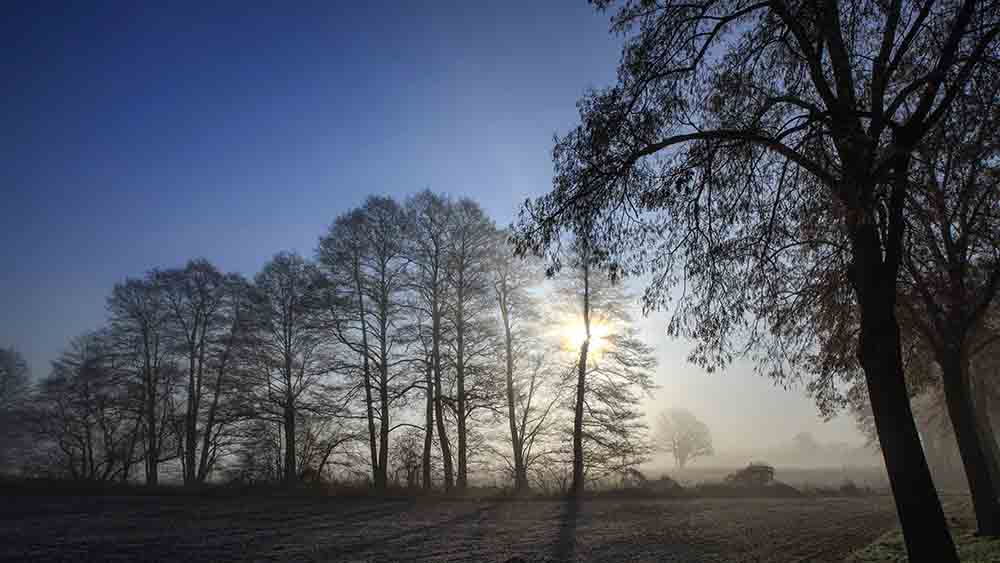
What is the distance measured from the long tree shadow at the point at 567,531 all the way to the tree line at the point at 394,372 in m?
3.53

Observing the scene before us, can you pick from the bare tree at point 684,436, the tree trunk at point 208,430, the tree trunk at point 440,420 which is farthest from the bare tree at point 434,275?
the bare tree at point 684,436

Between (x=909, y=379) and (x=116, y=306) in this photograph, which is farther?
(x=116, y=306)

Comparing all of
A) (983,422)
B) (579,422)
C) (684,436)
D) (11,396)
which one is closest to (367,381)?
(579,422)

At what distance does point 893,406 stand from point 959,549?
559 centimetres

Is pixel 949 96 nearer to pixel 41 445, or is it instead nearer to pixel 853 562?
pixel 853 562

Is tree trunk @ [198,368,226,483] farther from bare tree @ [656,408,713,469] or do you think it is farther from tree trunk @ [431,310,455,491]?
bare tree @ [656,408,713,469]

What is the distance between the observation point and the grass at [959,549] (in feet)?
27.8

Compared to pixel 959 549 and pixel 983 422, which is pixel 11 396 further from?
pixel 983 422

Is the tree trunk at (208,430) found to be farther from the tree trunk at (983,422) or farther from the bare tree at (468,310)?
the tree trunk at (983,422)

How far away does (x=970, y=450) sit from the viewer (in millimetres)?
10891

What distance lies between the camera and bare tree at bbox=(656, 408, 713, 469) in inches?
2945

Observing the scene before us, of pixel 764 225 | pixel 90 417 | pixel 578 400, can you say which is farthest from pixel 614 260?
pixel 90 417

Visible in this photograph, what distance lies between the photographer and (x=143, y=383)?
2675cm

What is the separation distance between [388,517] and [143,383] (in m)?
20.1
